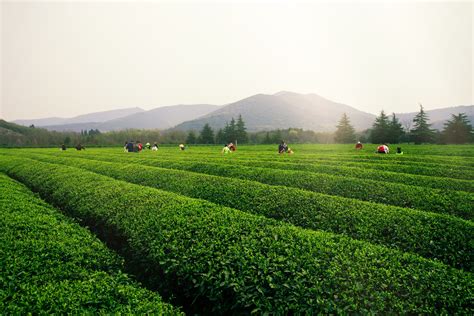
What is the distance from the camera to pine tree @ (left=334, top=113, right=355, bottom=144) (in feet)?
296

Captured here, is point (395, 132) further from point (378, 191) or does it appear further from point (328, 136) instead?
point (378, 191)

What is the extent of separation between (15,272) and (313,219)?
8679 mm

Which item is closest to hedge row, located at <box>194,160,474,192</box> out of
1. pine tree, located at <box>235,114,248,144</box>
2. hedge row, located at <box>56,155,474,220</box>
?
hedge row, located at <box>56,155,474,220</box>

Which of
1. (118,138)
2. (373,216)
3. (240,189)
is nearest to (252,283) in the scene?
(373,216)

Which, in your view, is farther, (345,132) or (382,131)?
(345,132)

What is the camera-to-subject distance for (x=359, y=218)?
9.71 metres

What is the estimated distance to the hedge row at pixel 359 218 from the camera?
324 inches

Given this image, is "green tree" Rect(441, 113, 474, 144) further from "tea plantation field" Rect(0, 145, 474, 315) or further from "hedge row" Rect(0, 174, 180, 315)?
"hedge row" Rect(0, 174, 180, 315)

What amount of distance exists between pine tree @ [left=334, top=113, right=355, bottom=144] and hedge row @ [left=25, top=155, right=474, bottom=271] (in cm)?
8356

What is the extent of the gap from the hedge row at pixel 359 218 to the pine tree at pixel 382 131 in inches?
2921

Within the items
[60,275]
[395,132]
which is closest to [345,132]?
[395,132]

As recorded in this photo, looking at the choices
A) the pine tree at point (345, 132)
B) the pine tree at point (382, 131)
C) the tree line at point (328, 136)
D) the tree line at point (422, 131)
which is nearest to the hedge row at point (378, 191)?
the tree line at point (422, 131)

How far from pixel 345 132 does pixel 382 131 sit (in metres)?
14.5

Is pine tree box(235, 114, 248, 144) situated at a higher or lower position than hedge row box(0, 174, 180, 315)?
higher
